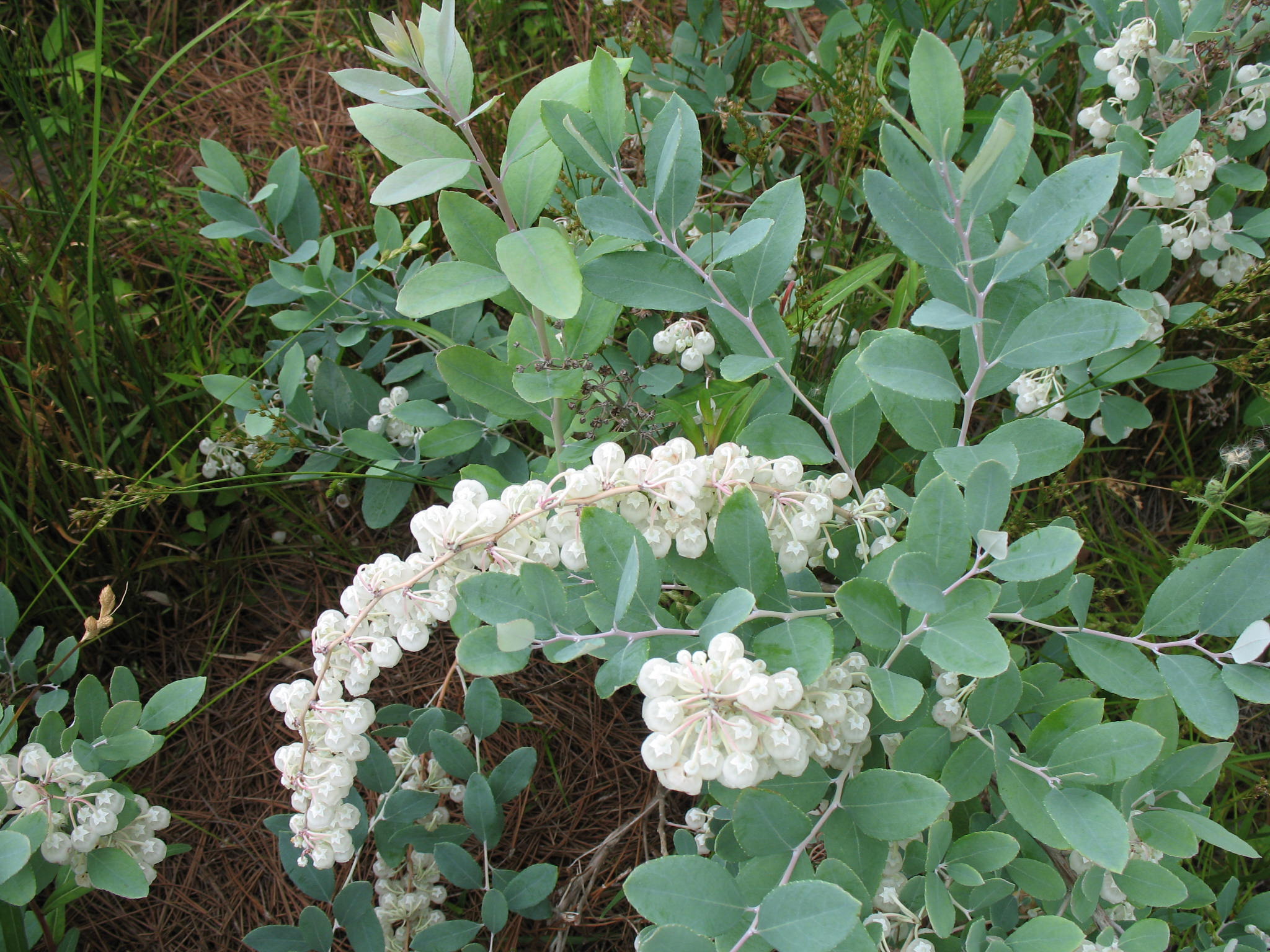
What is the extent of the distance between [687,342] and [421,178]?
1.87 feet

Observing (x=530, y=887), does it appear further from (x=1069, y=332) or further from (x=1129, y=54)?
(x=1129, y=54)

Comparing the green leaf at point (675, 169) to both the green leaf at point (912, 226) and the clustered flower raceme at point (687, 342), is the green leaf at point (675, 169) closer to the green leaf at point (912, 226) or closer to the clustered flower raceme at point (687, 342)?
the green leaf at point (912, 226)

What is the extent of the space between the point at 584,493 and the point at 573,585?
0.20 metres

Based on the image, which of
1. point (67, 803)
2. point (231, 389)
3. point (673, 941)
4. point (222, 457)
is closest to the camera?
point (673, 941)

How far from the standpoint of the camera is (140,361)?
6.53 feet

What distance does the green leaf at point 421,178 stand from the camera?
948mm

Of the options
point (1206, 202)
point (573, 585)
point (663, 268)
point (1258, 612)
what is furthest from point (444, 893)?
point (1206, 202)

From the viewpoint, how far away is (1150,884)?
0.98 metres

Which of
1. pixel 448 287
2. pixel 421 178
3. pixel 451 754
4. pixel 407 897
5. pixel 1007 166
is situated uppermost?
pixel 1007 166

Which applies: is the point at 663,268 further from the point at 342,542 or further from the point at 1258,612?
the point at 342,542

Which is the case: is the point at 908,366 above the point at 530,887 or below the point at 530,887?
above

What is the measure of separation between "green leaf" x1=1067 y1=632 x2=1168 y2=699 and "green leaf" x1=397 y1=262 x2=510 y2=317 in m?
0.77

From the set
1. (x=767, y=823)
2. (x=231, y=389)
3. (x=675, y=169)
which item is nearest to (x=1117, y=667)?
(x=767, y=823)

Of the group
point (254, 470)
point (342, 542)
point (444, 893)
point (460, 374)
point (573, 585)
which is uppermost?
point (460, 374)
